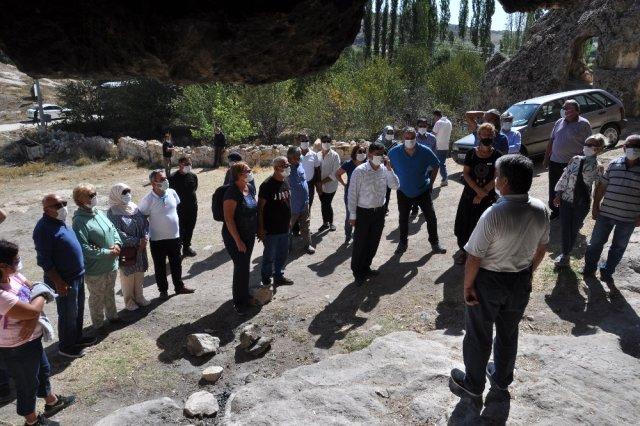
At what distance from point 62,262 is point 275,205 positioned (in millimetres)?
2409

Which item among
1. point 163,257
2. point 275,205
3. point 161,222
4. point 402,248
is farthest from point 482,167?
point 163,257

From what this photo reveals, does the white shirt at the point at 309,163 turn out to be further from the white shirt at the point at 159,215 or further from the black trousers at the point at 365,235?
the white shirt at the point at 159,215

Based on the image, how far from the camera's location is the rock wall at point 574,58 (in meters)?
17.4

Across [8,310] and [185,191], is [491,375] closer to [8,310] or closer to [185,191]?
[8,310]

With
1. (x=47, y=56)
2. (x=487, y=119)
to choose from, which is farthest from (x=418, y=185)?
(x=47, y=56)

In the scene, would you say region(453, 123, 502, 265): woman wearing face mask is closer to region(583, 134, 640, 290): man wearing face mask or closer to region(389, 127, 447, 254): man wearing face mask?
region(389, 127, 447, 254): man wearing face mask

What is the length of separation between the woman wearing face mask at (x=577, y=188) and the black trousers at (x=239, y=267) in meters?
3.68

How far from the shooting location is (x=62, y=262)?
4.85 metres

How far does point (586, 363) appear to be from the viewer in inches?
167

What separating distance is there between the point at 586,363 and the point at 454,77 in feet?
79.0

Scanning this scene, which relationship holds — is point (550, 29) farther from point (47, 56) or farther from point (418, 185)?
point (47, 56)

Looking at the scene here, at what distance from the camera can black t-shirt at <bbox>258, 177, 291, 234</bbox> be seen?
6.18 metres

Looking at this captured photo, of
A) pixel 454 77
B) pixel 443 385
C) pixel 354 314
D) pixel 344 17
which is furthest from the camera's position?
pixel 454 77

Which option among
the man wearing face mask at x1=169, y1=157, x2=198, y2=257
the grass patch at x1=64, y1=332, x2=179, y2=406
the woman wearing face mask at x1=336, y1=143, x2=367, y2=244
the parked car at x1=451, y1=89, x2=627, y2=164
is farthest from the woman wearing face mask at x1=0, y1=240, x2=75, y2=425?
the parked car at x1=451, y1=89, x2=627, y2=164
